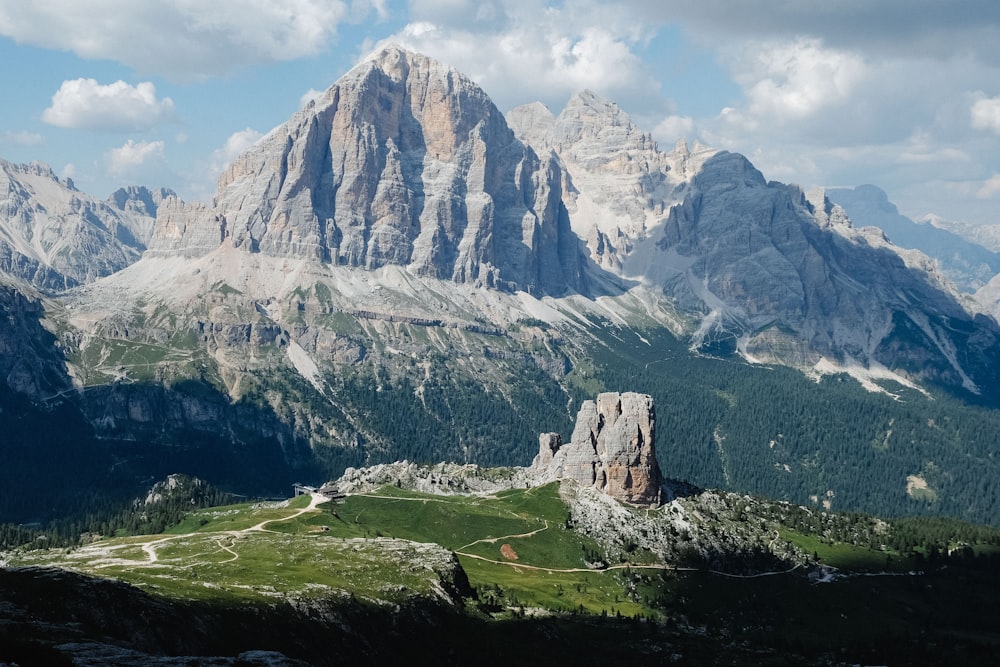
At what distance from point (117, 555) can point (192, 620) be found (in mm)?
76769

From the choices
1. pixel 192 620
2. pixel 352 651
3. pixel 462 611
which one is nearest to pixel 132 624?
pixel 192 620

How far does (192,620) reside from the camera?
118m

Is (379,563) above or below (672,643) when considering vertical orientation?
above

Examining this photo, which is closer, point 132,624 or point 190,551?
point 132,624

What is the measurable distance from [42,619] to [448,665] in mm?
56513

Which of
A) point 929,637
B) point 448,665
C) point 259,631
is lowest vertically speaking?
point 929,637

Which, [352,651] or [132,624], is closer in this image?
[132,624]

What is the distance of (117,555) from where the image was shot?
186 m

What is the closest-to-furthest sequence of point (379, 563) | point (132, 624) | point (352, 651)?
1. point (132, 624)
2. point (352, 651)
3. point (379, 563)

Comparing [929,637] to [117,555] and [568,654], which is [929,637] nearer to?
[568,654]

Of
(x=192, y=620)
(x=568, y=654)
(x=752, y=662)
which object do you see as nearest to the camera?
(x=192, y=620)

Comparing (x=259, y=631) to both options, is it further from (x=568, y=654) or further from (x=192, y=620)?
(x=568, y=654)

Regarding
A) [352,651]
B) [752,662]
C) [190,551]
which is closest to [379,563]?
[190,551]

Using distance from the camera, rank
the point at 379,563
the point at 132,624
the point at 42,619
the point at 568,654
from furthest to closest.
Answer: the point at 379,563 < the point at 568,654 < the point at 132,624 < the point at 42,619
